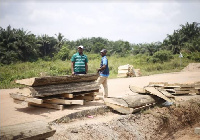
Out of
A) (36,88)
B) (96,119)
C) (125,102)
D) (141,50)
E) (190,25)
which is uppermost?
(190,25)

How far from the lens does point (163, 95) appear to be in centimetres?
689

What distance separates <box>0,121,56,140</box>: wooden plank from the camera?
3014 mm

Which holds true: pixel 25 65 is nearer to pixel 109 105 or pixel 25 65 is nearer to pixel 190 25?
pixel 109 105

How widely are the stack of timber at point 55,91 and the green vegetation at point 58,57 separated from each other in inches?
249

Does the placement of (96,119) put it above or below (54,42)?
below

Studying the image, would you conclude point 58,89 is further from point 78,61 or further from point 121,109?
point 121,109

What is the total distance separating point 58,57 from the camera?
34.4m

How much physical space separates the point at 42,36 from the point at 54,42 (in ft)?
9.22

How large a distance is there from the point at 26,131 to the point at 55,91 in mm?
3007

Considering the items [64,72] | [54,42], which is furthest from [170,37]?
[64,72]

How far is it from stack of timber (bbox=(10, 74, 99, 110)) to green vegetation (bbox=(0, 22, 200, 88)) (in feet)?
20.7

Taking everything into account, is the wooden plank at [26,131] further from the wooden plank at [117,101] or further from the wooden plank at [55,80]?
the wooden plank at [117,101]

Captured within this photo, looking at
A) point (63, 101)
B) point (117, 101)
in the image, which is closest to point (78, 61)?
point (63, 101)

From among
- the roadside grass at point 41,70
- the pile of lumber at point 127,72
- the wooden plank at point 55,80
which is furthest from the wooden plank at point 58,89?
the pile of lumber at point 127,72
